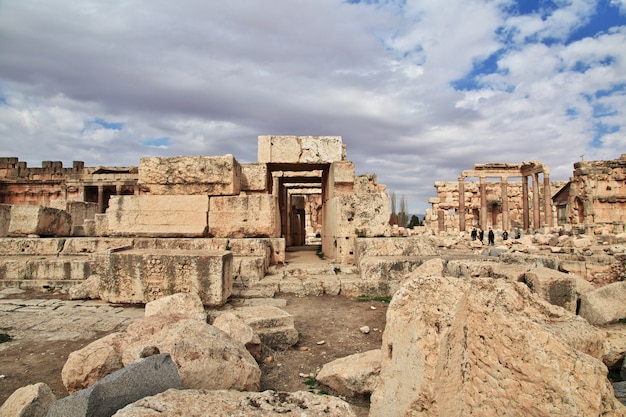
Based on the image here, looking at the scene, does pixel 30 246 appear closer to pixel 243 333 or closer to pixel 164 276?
pixel 164 276

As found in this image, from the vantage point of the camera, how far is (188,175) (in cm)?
723

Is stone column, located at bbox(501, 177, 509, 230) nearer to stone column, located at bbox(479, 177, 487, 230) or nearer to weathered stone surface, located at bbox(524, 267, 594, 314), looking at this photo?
stone column, located at bbox(479, 177, 487, 230)

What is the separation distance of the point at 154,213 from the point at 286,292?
3247mm

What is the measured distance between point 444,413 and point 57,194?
33.2m

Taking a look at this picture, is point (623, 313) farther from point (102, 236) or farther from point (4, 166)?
point (4, 166)

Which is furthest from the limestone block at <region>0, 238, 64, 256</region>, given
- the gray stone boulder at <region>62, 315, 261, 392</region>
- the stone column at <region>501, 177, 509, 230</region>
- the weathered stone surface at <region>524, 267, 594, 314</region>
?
the stone column at <region>501, 177, 509, 230</region>

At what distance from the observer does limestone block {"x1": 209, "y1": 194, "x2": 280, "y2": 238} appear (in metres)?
7.04

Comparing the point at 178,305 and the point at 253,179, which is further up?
the point at 253,179

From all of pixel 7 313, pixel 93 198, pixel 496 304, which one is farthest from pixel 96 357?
pixel 93 198

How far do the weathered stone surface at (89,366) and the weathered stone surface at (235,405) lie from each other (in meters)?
1.16

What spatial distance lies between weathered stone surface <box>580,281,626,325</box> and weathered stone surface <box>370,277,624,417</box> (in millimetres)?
2658

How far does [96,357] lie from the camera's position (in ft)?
9.00

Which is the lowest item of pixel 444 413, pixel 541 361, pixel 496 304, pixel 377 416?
pixel 377 416

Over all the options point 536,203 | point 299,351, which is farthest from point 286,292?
point 536,203
